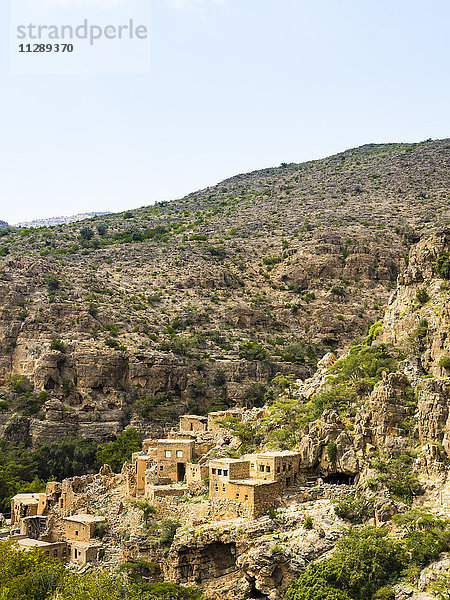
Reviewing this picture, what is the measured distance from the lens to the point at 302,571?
40875mm

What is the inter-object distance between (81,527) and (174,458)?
7.48m

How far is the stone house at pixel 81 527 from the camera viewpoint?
5066cm

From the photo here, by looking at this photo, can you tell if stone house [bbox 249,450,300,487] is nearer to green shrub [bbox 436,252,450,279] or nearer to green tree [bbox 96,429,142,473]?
green shrub [bbox 436,252,450,279]

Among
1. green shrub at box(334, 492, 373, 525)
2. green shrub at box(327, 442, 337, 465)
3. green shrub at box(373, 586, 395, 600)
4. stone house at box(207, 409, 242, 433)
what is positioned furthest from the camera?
stone house at box(207, 409, 242, 433)

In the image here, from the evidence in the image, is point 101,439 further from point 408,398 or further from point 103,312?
point 408,398

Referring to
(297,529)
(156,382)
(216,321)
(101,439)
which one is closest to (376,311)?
(216,321)

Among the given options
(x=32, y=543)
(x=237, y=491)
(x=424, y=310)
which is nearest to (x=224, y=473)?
(x=237, y=491)

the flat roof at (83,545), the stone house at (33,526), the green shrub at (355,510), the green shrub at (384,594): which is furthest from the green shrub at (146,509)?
the green shrub at (384,594)

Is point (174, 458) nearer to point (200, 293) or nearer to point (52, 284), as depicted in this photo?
point (52, 284)

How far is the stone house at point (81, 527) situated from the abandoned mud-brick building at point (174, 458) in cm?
510

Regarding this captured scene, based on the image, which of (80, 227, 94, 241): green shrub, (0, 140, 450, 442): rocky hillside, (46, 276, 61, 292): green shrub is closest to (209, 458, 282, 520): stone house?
(0, 140, 450, 442): rocky hillside

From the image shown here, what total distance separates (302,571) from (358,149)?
155914 mm

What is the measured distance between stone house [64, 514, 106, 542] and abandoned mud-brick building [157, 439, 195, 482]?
5100 mm

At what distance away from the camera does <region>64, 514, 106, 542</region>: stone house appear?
5066cm
